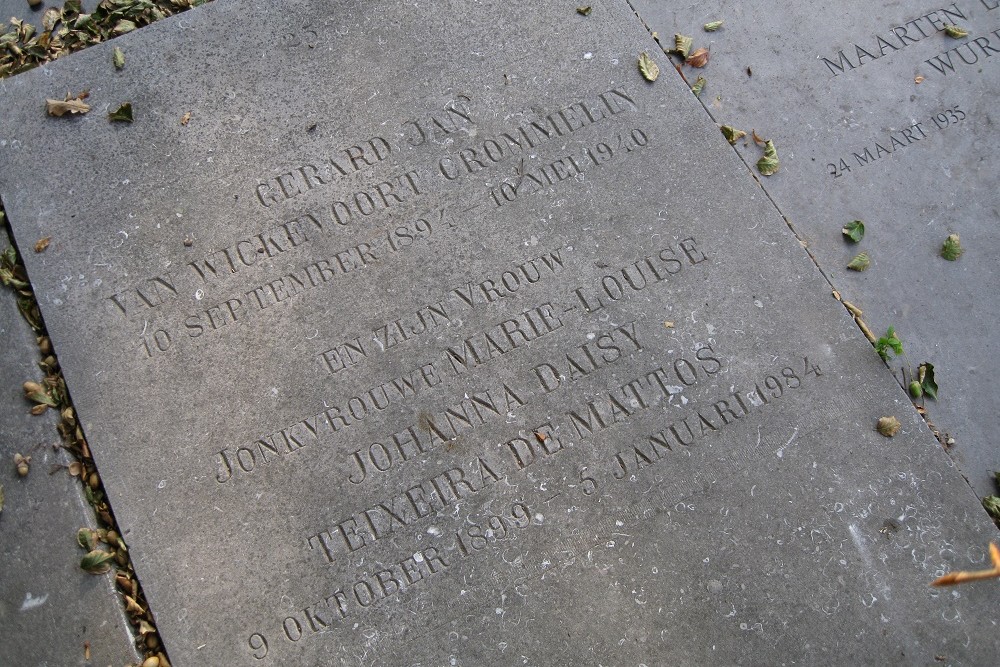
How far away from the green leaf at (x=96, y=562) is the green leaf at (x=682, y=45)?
9.54 feet

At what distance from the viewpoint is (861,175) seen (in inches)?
137

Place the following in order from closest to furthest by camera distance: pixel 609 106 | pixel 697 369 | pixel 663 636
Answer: pixel 663 636, pixel 697 369, pixel 609 106

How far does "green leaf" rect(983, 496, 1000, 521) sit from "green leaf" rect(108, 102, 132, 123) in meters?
3.46

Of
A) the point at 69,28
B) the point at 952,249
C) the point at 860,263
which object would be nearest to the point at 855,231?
the point at 860,263

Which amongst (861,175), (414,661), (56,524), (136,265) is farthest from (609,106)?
(56,524)

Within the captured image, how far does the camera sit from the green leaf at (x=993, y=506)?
300 centimetres

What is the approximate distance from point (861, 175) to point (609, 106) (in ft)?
3.42

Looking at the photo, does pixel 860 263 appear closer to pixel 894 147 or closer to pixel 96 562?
pixel 894 147

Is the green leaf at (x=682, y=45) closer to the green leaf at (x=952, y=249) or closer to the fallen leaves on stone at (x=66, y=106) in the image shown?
the green leaf at (x=952, y=249)

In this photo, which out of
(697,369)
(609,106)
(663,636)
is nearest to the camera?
(663,636)

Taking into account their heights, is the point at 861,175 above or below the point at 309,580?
above

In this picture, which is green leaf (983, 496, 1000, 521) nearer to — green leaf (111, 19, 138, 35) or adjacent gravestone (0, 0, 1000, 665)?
adjacent gravestone (0, 0, 1000, 665)

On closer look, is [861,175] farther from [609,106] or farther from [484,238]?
[484,238]

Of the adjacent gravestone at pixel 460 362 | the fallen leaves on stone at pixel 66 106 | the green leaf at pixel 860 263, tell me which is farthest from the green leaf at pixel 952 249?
the fallen leaves on stone at pixel 66 106
